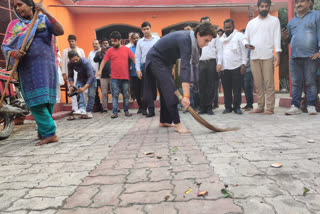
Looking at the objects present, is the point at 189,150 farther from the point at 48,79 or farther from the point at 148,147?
the point at 48,79

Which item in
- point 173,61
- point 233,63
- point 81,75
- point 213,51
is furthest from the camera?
point 81,75

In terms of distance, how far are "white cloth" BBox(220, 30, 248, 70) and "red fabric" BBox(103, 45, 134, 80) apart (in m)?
2.28

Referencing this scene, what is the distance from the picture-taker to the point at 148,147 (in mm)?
2912

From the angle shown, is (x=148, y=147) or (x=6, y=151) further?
(x=6, y=151)

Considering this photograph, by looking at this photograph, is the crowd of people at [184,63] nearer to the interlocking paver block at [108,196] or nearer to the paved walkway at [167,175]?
the paved walkway at [167,175]

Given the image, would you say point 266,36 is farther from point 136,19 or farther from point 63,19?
point 63,19

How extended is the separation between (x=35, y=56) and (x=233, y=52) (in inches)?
159

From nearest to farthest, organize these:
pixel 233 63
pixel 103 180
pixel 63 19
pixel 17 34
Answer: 1. pixel 103 180
2. pixel 17 34
3. pixel 233 63
4. pixel 63 19

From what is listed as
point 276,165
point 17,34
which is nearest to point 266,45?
point 276,165

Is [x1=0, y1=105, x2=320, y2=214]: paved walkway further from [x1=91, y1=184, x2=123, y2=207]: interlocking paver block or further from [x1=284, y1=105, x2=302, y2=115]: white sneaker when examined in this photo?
[x1=284, y1=105, x2=302, y2=115]: white sneaker

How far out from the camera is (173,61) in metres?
4.15

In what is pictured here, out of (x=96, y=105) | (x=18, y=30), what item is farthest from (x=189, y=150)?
(x=96, y=105)

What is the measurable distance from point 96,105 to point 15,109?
364 cm

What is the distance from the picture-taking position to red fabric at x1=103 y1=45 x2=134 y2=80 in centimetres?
623
